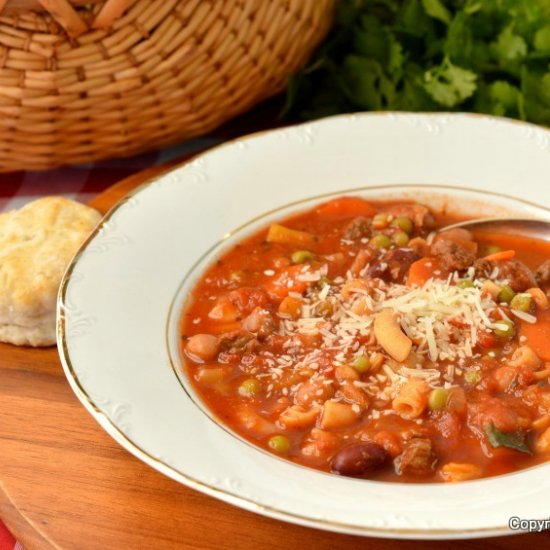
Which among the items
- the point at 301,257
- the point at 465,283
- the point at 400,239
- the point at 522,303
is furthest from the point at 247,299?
the point at 522,303

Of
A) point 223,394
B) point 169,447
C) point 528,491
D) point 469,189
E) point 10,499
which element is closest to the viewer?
point 528,491

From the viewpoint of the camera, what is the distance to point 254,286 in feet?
12.8

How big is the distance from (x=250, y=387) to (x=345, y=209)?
4.23 feet

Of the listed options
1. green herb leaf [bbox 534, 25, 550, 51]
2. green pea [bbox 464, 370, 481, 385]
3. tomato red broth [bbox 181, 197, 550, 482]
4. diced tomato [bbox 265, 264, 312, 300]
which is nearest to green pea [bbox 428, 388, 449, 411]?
tomato red broth [bbox 181, 197, 550, 482]

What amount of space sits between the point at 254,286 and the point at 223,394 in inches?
27.8

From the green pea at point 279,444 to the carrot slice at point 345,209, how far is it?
1493mm

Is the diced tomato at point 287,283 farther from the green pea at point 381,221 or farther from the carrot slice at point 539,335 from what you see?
the carrot slice at point 539,335

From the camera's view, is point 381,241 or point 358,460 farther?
point 381,241

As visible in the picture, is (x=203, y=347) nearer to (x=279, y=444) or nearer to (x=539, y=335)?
(x=279, y=444)

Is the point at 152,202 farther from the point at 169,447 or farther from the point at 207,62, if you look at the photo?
the point at 169,447

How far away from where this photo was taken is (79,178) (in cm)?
518

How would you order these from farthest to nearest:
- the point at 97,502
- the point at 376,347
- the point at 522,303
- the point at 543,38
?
the point at 543,38 → the point at 522,303 → the point at 376,347 → the point at 97,502

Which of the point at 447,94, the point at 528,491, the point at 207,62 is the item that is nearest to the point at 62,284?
the point at 207,62

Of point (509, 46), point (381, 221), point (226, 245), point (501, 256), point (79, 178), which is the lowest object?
point (79, 178)
